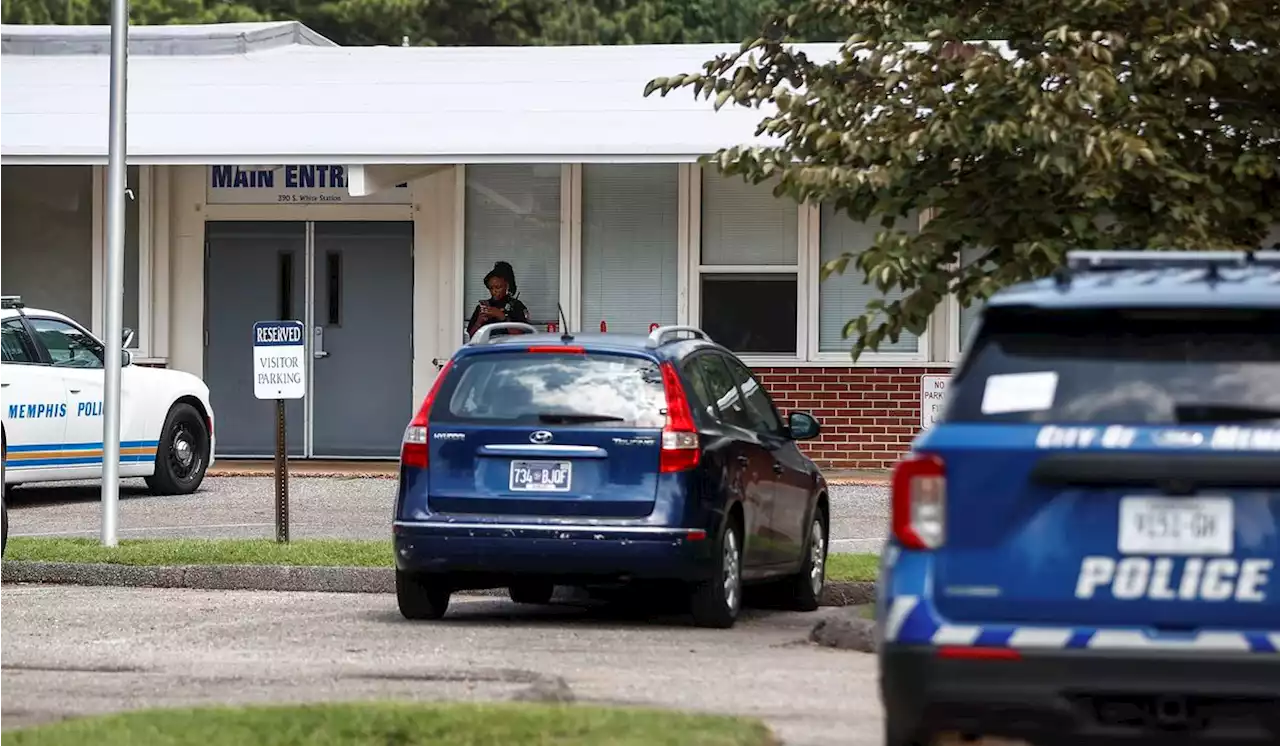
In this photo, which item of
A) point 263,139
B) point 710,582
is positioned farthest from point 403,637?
point 263,139

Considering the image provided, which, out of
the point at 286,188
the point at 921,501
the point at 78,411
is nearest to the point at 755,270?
the point at 286,188

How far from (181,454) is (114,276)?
5.75 meters

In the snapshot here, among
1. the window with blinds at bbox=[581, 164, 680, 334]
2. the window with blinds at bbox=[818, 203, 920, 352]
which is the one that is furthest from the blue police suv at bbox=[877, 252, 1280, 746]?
the window with blinds at bbox=[581, 164, 680, 334]

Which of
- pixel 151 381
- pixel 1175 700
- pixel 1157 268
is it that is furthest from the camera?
pixel 151 381

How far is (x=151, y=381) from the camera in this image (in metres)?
20.6

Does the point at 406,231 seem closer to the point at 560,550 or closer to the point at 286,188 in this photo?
the point at 286,188

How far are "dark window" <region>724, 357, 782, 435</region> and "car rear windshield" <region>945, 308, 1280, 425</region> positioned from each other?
669cm

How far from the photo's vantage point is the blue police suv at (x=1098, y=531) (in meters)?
6.32

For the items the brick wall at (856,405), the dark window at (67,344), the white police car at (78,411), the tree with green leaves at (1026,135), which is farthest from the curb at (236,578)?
the brick wall at (856,405)

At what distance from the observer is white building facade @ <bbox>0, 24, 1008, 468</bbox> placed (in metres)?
23.0

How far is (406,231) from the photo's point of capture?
24.1 m

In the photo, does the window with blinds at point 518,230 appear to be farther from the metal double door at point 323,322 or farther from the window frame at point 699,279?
the metal double door at point 323,322

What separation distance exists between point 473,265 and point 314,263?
1.67 m

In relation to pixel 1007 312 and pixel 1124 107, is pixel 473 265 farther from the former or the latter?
pixel 1007 312
